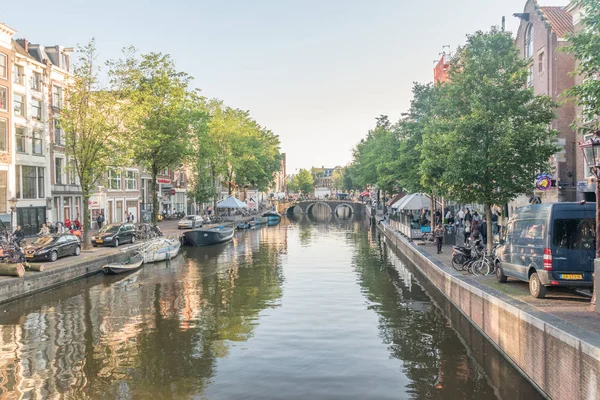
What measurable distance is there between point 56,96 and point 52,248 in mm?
22485

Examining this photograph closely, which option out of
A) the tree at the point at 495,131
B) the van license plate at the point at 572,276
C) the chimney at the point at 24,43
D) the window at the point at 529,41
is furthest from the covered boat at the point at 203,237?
the van license plate at the point at 572,276

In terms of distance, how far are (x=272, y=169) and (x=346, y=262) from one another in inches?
2419

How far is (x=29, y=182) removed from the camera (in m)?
40.9

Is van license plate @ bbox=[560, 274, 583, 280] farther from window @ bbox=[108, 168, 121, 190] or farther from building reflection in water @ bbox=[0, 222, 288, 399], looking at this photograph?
window @ bbox=[108, 168, 121, 190]

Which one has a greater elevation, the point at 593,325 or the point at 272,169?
the point at 272,169

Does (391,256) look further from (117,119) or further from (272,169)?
(272,169)

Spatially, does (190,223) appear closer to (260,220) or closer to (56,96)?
(56,96)

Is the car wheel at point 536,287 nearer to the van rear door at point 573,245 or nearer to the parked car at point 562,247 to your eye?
the parked car at point 562,247

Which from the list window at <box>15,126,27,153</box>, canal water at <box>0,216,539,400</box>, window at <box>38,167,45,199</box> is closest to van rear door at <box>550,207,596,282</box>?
canal water at <box>0,216,539,400</box>

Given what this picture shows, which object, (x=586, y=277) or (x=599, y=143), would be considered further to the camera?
(x=586, y=277)

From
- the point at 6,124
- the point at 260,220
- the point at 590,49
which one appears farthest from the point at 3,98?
the point at 260,220

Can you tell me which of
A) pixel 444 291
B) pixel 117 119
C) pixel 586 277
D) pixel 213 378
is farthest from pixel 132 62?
pixel 586 277

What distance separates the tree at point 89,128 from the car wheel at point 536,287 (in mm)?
25315

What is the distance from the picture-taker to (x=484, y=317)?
1466 centimetres
